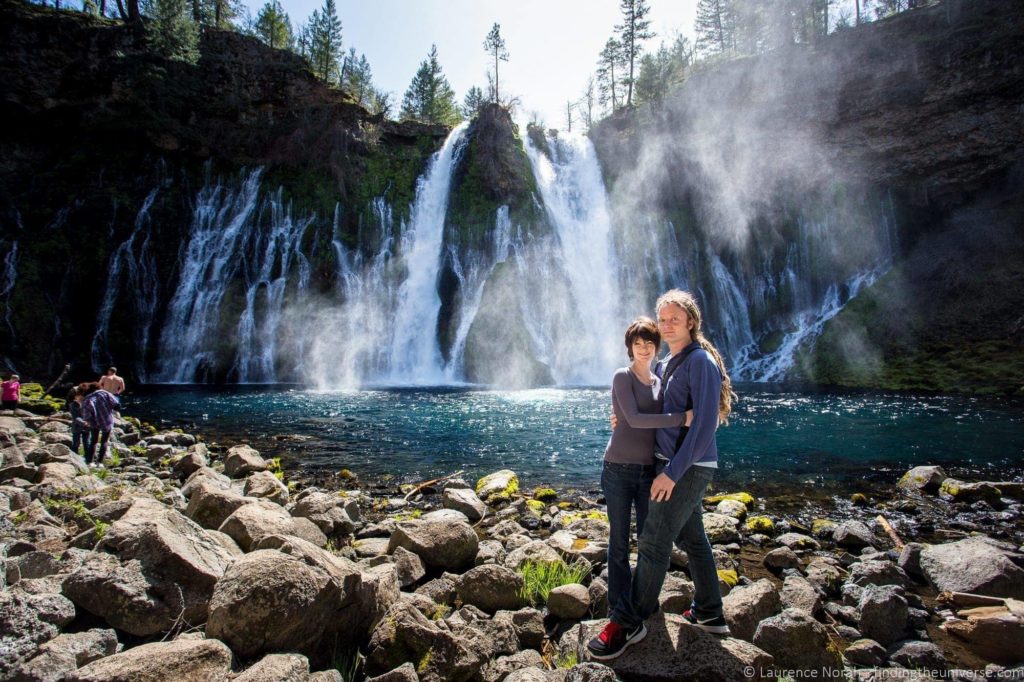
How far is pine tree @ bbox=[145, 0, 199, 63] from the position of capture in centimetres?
3244

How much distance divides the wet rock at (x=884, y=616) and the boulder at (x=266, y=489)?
717 cm

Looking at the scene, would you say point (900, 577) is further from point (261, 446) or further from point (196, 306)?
point (196, 306)

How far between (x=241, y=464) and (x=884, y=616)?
1014cm

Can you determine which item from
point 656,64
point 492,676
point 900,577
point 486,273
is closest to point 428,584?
point 492,676

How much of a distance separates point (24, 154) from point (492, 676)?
44.1 meters

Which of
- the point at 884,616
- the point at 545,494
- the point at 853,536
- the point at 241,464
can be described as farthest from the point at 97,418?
the point at 853,536

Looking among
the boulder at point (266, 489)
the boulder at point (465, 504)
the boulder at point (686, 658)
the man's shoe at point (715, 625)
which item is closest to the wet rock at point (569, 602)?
the boulder at point (686, 658)

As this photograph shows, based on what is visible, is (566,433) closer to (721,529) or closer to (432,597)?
(721,529)

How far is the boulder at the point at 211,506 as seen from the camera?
4.97 metres

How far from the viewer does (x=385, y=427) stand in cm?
1505

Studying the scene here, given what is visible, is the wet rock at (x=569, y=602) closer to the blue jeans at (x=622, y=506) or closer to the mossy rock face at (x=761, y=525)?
the blue jeans at (x=622, y=506)

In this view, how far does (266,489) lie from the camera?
7461mm

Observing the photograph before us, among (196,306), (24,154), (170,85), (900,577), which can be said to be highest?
(170,85)

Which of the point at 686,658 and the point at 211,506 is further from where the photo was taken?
the point at 211,506
